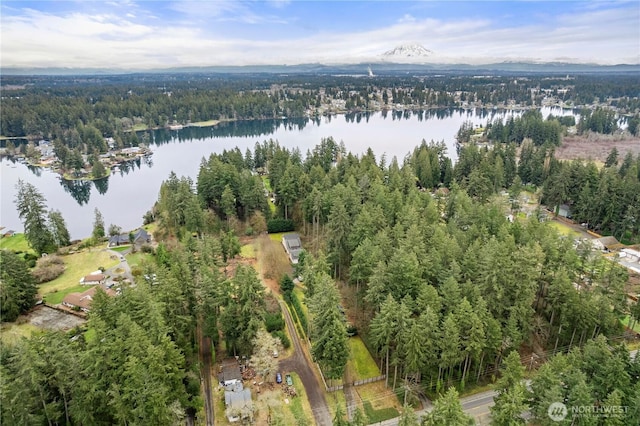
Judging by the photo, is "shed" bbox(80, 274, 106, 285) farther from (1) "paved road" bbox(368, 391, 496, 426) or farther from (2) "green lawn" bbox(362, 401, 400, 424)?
(1) "paved road" bbox(368, 391, 496, 426)

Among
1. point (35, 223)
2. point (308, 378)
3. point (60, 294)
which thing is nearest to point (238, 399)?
point (308, 378)

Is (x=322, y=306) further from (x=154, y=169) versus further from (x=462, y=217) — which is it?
(x=154, y=169)

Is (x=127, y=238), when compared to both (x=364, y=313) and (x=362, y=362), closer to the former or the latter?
(x=364, y=313)

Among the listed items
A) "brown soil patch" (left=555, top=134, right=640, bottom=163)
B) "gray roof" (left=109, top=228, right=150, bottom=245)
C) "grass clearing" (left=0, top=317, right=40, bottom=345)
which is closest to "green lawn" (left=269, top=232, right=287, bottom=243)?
"gray roof" (left=109, top=228, right=150, bottom=245)

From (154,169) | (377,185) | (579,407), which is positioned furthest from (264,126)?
(579,407)

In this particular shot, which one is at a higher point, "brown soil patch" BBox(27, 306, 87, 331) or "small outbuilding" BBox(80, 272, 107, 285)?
"small outbuilding" BBox(80, 272, 107, 285)

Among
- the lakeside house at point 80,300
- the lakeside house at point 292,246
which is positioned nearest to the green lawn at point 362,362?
the lakeside house at point 292,246
